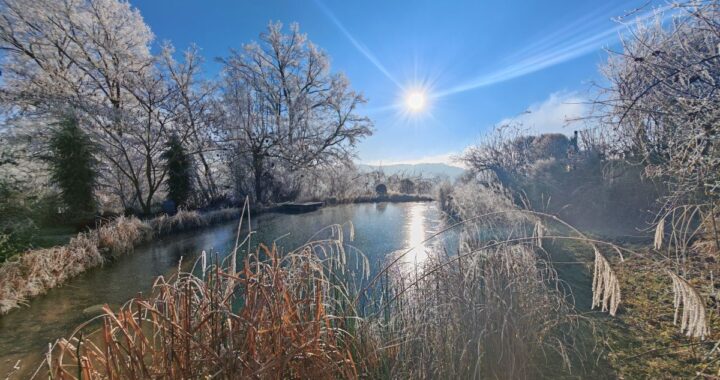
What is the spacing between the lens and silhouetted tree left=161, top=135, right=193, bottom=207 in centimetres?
1243

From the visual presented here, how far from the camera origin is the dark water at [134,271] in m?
3.51

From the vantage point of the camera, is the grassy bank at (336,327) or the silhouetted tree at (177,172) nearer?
the grassy bank at (336,327)

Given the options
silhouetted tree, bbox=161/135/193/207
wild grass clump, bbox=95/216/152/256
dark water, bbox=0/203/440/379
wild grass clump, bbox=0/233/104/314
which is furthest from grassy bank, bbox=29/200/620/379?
silhouetted tree, bbox=161/135/193/207

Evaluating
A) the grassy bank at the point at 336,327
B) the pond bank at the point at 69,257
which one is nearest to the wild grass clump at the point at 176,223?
the pond bank at the point at 69,257

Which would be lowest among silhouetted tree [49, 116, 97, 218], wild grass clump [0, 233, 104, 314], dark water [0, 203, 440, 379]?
dark water [0, 203, 440, 379]

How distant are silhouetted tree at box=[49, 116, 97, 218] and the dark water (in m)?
2.41

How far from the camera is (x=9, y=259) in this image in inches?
186

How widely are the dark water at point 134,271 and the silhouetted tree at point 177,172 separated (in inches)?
97.5

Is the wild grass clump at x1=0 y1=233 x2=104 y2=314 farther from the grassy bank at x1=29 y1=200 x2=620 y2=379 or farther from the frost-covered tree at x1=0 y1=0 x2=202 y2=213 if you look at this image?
the frost-covered tree at x1=0 y1=0 x2=202 y2=213

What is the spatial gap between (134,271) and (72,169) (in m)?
4.92

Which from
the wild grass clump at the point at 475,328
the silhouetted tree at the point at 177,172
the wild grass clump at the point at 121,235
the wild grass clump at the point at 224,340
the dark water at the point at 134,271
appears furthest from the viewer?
the silhouetted tree at the point at 177,172

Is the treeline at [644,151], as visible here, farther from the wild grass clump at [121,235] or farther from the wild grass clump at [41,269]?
the wild grass clump at [121,235]

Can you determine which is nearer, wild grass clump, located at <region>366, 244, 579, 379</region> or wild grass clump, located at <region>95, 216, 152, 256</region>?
wild grass clump, located at <region>366, 244, 579, 379</region>

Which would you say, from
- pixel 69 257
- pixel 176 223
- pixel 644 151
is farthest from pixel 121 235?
pixel 644 151
